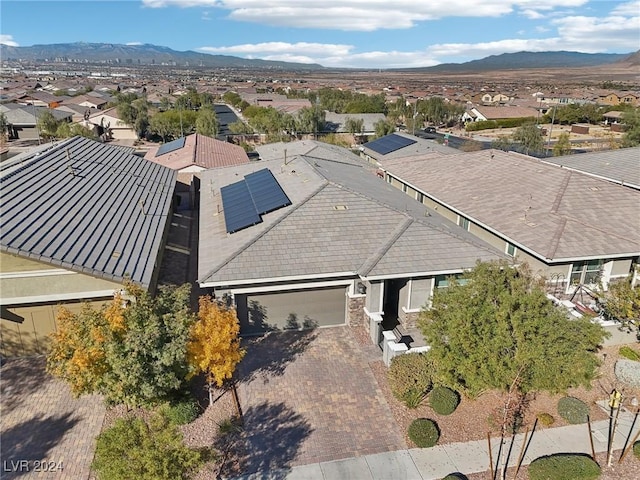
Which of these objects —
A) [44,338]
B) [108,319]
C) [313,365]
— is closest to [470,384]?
[313,365]

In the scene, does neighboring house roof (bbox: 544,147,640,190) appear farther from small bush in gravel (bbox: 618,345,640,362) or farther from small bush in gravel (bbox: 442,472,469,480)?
Result: small bush in gravel (bbox: 442,472,469,480)

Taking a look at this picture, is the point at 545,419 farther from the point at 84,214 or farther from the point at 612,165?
the point at 612,165

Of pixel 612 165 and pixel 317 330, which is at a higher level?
pixel 612 165

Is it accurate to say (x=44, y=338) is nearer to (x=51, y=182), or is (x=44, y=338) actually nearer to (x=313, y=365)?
(x=51, y=182)

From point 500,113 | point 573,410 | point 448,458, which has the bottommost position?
point 448,458

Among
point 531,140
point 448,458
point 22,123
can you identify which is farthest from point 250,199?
point 22,123

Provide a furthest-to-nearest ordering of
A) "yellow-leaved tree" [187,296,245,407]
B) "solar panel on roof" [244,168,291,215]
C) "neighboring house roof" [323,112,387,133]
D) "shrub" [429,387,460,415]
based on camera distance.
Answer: "neighboring house roof" [323,112,387,133] → "solar panel on roof" [244,168,291,215] → "shrub" [429,387,460,415] → "yellow-leaved tree" [187,296,245,407]

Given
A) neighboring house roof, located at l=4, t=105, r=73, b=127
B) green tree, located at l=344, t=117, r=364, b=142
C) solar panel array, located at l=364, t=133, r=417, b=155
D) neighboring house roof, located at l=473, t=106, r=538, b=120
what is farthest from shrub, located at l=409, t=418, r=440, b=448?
neighboring house roof, located at l=473, t=106, r=538, b=120
